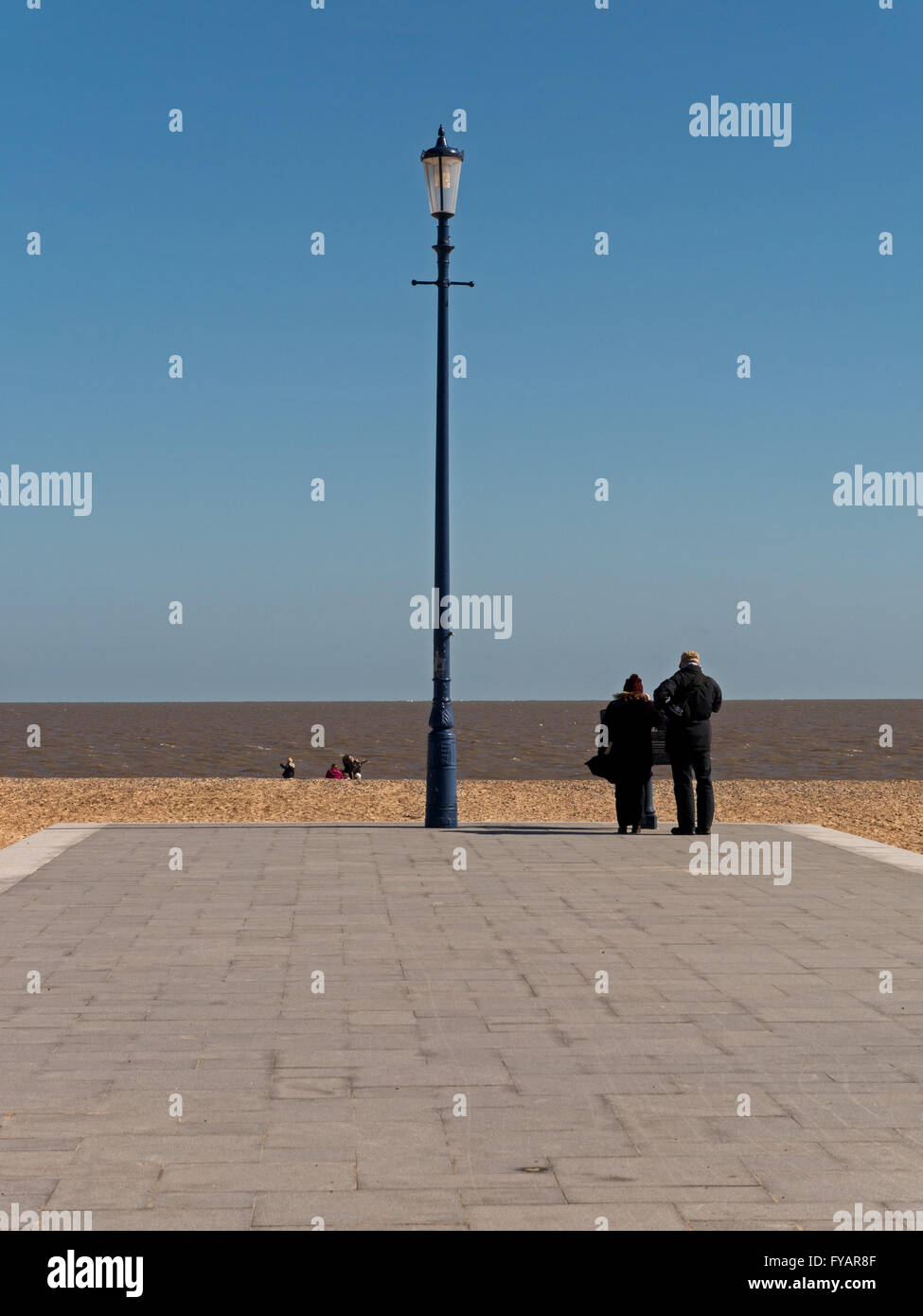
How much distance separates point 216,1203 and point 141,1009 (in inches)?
103

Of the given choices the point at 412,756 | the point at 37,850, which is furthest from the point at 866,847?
the point at 412,756

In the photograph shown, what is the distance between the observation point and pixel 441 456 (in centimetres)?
1497

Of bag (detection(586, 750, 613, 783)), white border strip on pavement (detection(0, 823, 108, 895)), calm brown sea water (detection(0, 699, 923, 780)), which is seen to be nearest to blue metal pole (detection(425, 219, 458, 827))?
bag (detection(586, 750, 613, 783))

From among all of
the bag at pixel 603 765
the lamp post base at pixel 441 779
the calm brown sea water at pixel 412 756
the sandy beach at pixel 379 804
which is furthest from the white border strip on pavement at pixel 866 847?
the calm brown sea water at pixel 412 756

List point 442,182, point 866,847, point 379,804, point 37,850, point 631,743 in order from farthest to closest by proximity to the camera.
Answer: point 379,804, point 442,182, point 631,743, point 866,847, point 37,850

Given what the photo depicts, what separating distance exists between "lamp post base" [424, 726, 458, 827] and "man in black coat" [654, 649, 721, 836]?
2.33 metres

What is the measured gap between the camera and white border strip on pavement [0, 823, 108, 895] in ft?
37.1

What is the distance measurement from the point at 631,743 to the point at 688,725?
2.31 feet

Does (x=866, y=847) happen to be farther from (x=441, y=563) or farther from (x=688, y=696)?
(x=441, y=563)

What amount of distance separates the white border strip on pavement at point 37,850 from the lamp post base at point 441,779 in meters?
3.68

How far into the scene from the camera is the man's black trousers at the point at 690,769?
13.8m

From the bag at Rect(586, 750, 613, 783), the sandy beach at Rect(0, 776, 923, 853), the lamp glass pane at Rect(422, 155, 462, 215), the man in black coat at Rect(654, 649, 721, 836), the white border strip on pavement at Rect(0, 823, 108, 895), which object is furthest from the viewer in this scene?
the sandy beach at Rect(0, 776, 923, 853)

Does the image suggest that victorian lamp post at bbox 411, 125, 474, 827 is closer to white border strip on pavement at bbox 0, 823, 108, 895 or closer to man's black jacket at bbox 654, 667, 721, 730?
man's black jacket at bbox 654, 667, 721, 730

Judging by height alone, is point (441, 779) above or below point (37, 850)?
above
